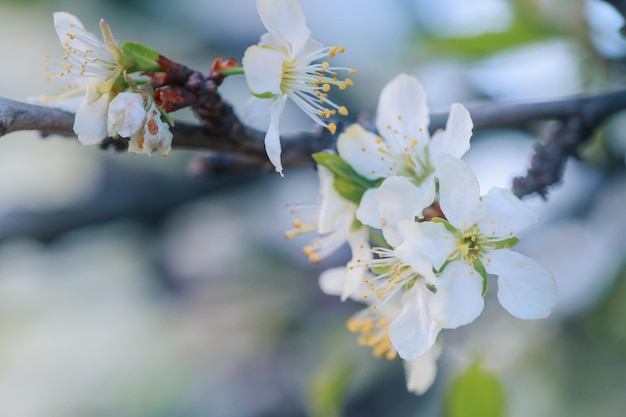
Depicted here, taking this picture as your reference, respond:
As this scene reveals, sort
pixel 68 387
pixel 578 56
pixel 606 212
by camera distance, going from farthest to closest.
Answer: pixel 68 387 → pixel 606 212 → pixel 578 56

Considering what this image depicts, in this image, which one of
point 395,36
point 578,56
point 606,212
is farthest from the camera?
point 395,36

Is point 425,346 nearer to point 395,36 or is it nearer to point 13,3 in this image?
point 395,36

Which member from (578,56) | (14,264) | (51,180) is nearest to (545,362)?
(578,56)

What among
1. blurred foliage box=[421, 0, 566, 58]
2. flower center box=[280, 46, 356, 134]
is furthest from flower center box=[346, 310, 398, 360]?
blurred foliage box=[421, 0, 566, 58]

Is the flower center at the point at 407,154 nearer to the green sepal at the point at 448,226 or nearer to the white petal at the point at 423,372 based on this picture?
the green sepal at the point at 448,226

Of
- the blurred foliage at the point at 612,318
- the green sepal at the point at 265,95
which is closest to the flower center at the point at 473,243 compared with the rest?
the green sepal at the point at 265,95

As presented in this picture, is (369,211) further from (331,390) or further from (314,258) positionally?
(331,390)

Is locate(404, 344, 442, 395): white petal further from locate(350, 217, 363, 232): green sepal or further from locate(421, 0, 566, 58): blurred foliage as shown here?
locate(421, 0, 566, 58): blurred foliage
